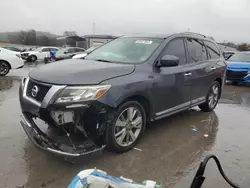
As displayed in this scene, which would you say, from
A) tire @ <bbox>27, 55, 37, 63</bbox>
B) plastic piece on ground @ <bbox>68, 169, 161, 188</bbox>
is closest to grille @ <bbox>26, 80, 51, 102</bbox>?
plastic piece on ground @ <bbox>68, 169, 161, 188</bbox>

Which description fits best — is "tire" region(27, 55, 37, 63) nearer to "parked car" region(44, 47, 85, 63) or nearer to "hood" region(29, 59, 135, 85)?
"parked car" region(44, 47, 85, 63)

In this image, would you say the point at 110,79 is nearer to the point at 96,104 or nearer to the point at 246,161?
the point at 96,104

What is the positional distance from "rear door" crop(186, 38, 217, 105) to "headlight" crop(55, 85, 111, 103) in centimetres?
235

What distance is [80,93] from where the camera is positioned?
3033mm

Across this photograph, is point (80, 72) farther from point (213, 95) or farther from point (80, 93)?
point (213, 95)

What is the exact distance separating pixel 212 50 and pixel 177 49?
1.71 m

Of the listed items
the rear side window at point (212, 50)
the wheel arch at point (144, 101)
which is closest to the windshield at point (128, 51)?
the wheel arch at point (144, 101)

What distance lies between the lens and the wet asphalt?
3090mm

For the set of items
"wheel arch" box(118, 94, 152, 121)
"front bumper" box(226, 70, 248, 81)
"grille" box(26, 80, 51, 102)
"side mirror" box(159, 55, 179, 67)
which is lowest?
"front bumper" box(226, 70, 248, 81)

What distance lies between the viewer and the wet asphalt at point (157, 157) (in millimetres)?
3090

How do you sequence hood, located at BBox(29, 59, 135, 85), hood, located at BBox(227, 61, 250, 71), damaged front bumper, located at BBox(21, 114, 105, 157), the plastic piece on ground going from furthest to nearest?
hood, located at BBox(227, 61, 250, 71) < hood, located at BBox(29, 59, 135, 85) < damaged front bumper, located at BBox(21, 114, 105, 157) < the plastic piece on ground

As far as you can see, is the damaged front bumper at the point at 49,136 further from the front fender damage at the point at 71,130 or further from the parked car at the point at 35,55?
the parked car at the point at 35,55

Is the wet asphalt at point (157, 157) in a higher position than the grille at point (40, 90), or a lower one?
lower

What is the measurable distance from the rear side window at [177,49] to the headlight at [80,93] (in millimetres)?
1687
